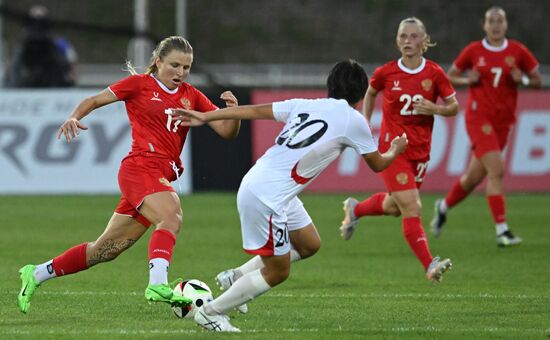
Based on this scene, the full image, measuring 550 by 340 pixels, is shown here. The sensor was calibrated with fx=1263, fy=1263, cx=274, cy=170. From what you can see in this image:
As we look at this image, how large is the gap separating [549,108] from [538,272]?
8.46m

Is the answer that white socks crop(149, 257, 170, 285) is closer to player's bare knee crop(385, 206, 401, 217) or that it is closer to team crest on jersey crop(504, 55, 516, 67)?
player's bare knee crop(385, 206, 401, 217)

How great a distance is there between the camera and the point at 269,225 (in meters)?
7.51

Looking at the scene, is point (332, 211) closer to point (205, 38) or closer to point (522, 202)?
point (522, 202)

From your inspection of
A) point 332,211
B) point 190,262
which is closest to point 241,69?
point 332,211

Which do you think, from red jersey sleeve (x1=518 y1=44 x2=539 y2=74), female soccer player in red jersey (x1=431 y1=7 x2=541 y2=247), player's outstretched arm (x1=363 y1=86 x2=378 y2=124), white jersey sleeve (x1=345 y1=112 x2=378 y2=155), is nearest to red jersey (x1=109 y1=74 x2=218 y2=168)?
white jersey sleeve (x1=345 y1=112 x2=378 y2=155)

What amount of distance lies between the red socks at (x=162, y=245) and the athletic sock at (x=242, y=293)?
58 cm

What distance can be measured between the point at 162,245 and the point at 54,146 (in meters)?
11.5

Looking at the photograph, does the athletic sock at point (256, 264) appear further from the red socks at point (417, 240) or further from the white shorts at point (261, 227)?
the red socks at point (417, 240)

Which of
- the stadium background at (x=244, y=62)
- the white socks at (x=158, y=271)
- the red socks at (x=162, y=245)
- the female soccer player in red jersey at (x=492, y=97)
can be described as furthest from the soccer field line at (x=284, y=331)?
the stadium background at (x=244, y=62)

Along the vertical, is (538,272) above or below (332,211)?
above

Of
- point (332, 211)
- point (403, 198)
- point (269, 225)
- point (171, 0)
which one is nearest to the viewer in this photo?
point (269, 225)

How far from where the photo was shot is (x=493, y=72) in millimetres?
13695

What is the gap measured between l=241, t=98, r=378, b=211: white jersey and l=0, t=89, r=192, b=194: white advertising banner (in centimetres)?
1152

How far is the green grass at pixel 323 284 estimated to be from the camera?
312 inches
